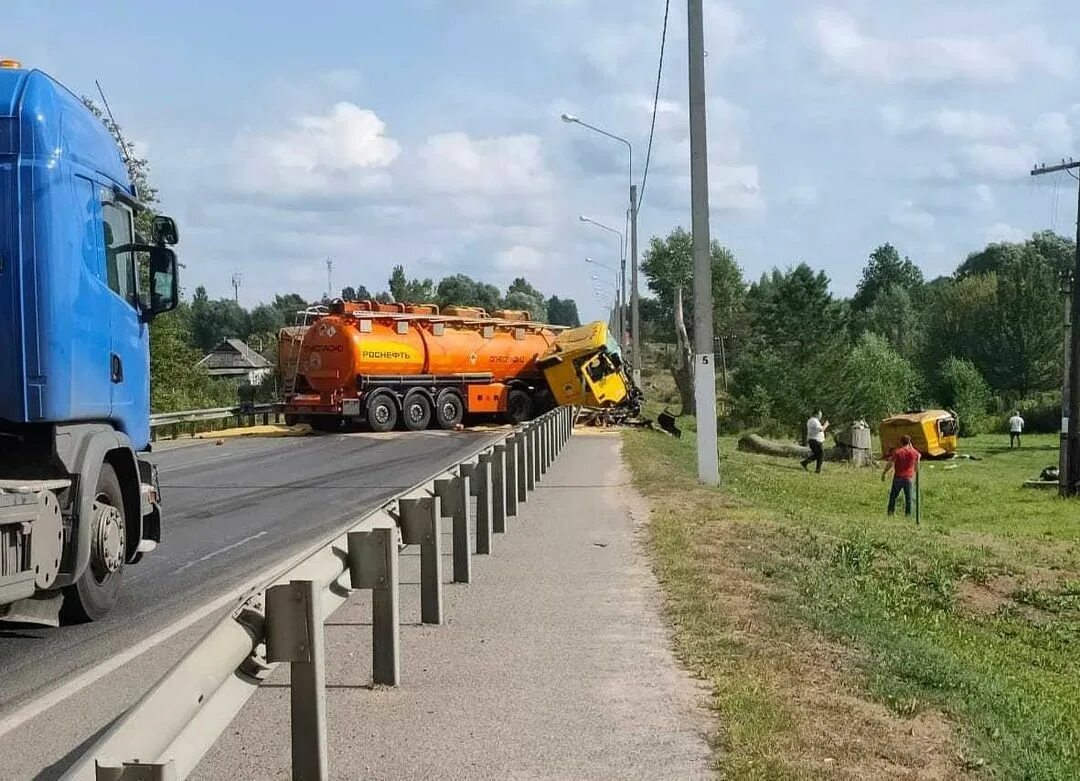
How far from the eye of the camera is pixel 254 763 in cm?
509

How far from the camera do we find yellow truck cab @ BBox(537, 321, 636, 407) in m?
35.4

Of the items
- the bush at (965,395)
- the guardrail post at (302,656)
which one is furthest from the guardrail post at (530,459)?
the bush at (965,395)

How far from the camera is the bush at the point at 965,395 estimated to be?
83188mm

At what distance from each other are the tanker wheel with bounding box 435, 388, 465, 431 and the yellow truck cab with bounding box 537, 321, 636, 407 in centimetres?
294

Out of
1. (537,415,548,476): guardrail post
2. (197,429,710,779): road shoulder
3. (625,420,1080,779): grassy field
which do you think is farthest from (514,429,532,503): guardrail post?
(197,429,710,779): road shoulder

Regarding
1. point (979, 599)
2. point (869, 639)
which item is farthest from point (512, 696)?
point (979, 599)

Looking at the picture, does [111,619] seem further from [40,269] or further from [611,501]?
[611,501]

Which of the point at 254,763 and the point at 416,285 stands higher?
the point at 416,285

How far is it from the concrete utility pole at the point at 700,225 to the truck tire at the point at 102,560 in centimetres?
1122

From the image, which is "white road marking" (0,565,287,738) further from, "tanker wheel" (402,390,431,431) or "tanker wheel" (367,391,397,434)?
"tanker wheel" (402,390,431,431)

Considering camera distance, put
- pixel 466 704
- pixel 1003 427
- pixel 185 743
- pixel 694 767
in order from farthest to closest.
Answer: pixel 1003 427, pixel 466 704, pixel 694 767, pixel 185 743

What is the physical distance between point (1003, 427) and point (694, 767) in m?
86.2

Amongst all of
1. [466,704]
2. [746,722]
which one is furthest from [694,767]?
[466,704]

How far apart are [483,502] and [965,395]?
7919cm
